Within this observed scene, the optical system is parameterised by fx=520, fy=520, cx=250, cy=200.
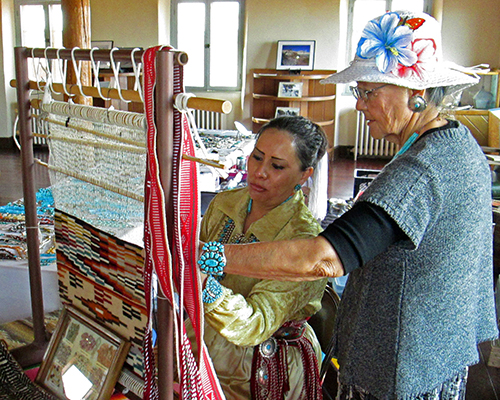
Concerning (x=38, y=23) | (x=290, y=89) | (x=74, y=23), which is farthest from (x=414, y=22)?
Answer: (x=38, y=23)

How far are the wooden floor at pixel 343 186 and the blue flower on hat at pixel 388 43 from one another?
6.04ft

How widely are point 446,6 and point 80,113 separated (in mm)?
7129

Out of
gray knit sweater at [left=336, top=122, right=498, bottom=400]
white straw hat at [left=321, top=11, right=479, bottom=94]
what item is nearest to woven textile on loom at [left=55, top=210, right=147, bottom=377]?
gray knit sweater at [left=336, top=122, right=498, bottom=400]

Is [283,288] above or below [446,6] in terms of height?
below

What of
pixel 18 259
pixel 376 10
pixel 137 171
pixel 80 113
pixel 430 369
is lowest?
pixel 18 259

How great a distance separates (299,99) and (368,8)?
1754 mm

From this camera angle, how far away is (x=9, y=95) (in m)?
8.38

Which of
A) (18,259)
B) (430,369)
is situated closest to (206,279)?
(430,369)

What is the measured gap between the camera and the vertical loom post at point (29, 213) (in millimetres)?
1686

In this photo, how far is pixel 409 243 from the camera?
1.05 meters

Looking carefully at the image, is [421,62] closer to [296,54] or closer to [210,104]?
[210,104]

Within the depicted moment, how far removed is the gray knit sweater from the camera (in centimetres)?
103

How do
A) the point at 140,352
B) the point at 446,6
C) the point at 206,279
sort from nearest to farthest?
1. the point at 206,279
2. the point at 140,352
3. the point at 446,6

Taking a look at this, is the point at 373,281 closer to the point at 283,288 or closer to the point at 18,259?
the point at 283,288
